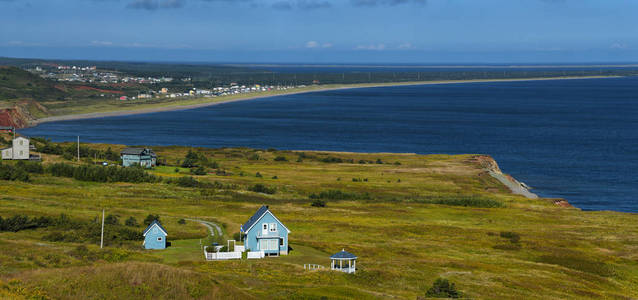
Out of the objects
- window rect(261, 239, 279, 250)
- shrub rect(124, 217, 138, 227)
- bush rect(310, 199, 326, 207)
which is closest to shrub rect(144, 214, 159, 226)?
shrub rect(124, 217, 138, 227)

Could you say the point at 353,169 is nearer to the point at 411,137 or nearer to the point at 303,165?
the point at 303,165

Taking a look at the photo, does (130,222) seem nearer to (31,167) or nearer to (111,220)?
(111,220)

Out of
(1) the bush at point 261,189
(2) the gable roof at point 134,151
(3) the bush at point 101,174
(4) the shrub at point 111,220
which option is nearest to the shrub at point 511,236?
(1) the bush at point 261,189

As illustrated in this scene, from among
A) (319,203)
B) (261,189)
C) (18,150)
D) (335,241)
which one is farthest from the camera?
(18,150)

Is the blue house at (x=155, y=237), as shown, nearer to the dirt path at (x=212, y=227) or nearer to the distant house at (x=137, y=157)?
the dirt path at (x=212, y=227)

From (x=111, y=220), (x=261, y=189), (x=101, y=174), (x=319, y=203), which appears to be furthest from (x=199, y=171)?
(x=111, y=220)

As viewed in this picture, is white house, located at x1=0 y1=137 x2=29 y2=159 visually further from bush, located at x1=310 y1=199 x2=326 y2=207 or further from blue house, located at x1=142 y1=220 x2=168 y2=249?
blue house, located at x1=142 y1=220 x2=168 y2=249
